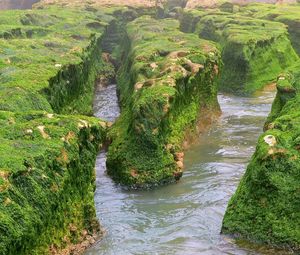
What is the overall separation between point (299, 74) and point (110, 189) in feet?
25.7

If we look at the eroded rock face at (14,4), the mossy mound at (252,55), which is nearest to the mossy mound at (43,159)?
the mossy mound at (252,55)

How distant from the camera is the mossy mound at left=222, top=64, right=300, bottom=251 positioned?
10634 millimetres

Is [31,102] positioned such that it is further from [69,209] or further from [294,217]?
[294,217]

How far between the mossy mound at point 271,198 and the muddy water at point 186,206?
1.57 feet

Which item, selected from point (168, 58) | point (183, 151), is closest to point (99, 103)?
point (168, 58)

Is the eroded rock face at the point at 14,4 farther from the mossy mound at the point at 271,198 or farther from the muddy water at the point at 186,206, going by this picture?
the mossy mound at the point at 271,198

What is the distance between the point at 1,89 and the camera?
47.5ft

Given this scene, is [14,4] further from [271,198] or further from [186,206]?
[271,198]

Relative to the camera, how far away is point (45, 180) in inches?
384

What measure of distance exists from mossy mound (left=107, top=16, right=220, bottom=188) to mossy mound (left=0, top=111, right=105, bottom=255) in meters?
2.18

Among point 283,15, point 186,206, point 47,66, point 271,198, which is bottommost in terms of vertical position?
point 186,206

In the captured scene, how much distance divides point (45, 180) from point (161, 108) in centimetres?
641

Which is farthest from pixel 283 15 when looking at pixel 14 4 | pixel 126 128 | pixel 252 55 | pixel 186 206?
pixel 14 4

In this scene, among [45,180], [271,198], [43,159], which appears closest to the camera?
[45,180]
